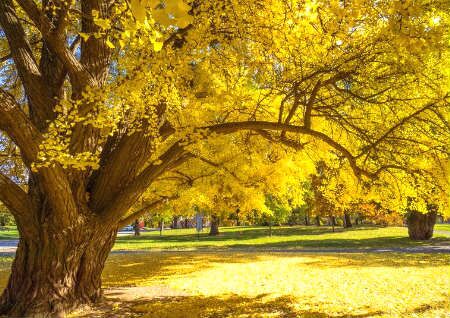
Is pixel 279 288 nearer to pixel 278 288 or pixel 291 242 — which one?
pixel 278 288

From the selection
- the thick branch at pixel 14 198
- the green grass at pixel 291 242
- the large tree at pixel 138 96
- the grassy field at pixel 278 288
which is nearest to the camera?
the large tree at pixel 138 96

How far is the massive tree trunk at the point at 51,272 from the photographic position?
744 cm

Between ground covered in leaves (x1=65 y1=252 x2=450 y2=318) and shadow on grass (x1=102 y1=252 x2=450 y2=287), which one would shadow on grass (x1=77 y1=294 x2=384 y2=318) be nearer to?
ground covered in leaves (x1=65 y1=252 x2=450 y2=318)

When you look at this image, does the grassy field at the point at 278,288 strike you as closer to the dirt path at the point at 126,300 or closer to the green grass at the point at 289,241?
the dirt path at the point at 126,300

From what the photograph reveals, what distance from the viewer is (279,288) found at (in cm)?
1051

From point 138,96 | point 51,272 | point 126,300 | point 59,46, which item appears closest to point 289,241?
point 126,300

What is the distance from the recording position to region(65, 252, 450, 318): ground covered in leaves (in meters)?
7.89

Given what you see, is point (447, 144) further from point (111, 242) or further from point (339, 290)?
point (111, 242)

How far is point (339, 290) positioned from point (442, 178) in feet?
11.8

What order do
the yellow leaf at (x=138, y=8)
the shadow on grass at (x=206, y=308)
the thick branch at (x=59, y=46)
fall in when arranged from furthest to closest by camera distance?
the shadow on grass at (x=206, y=308), the thick branch at (x=59, y=46), the yellow leaf at (x=138, y=8)

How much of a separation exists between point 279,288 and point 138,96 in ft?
21.6

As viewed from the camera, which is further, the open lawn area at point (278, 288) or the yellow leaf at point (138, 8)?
the open lawn area at point (278, 288)

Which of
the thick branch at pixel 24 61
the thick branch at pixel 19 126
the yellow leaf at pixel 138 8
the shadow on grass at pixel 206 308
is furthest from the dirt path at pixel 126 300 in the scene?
the yellow leaf at pixel 138 8

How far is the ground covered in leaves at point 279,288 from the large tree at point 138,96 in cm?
143
